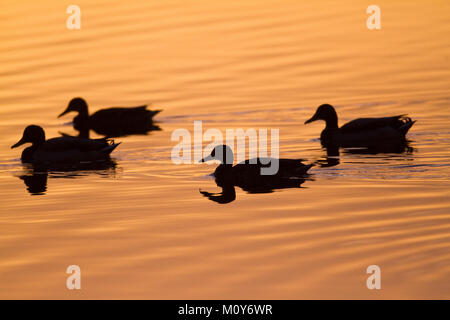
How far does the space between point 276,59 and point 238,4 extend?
8.08m

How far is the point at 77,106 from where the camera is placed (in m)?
21.5

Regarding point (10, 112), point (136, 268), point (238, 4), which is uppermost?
point (238, 4)

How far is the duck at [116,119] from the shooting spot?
20656mm

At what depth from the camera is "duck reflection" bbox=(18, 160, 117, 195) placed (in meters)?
15.3

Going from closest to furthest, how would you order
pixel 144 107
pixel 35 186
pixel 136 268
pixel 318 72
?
pixel 136 268, pixel 35 186, pixel 144 107, pixel 318 72

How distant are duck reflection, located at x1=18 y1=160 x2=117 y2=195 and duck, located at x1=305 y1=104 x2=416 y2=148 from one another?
3963mm

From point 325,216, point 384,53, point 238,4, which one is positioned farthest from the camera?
point 238,4

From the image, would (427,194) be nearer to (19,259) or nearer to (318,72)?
(19,259)

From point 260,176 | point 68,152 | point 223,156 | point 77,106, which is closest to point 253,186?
point 260,176

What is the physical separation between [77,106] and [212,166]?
20.7 feet

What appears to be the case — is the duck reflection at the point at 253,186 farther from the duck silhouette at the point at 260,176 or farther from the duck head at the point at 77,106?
the duck head at the point at 77,106

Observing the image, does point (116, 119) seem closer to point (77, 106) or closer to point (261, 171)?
point (77, 106)

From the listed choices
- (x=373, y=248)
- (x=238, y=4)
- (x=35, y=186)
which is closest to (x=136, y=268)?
(x=373, y=248)

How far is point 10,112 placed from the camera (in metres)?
21.3
